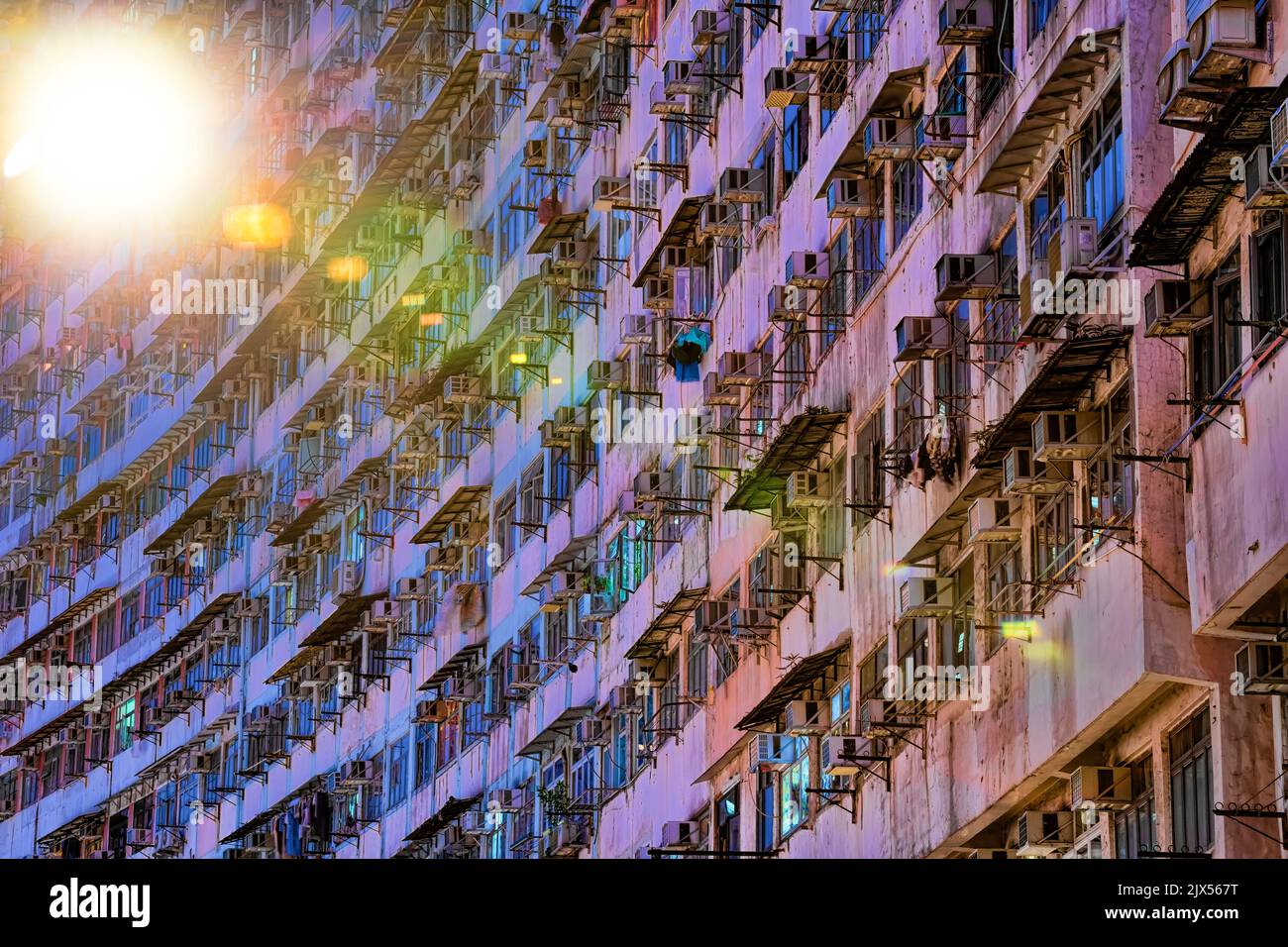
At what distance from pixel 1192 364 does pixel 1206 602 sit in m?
1.75

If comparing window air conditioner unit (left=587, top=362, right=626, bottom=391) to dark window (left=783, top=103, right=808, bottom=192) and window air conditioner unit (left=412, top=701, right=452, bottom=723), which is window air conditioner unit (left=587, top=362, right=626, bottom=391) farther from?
window air conditioner unit (left=412, top=701, right=452, bottom=723)

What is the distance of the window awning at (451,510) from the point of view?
4241 cm

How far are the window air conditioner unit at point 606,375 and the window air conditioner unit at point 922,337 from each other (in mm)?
12640

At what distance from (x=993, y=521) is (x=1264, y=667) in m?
4.71

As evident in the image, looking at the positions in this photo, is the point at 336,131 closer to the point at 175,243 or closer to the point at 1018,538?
the point at 175,243

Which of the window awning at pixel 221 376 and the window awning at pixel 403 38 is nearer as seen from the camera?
the window awning at pixel 403 38

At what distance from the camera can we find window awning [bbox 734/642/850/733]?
27.7m

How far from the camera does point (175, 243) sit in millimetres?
56500

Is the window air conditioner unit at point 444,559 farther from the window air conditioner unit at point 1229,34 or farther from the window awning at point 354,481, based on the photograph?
the window air conditioner unit at point 1229,34

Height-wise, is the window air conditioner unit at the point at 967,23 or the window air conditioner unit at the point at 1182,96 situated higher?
the window air conditioner unit at the point at 967,23

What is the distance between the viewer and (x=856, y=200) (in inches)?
1071

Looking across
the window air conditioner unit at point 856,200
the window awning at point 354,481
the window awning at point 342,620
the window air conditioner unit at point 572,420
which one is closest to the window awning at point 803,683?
the window air conditioner unit at point 856,200

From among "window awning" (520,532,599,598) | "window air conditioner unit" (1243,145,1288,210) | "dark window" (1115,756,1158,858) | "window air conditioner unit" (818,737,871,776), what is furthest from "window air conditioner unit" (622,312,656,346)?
"window air conditioner unit" (1243,145,1288,210)
